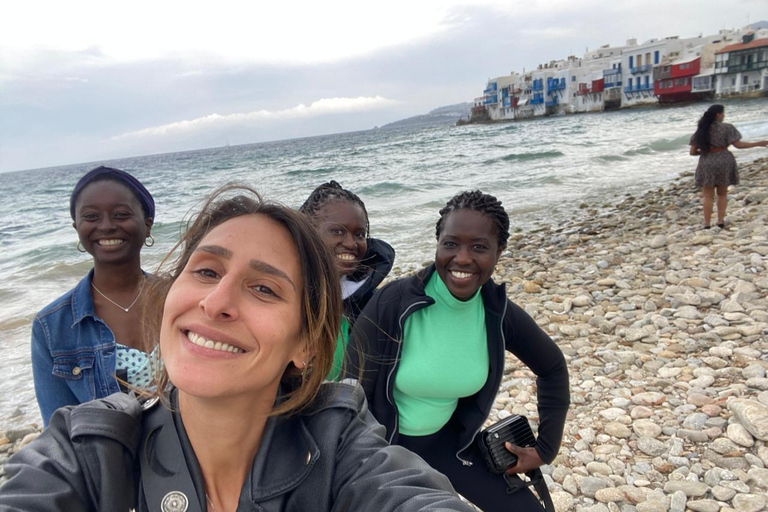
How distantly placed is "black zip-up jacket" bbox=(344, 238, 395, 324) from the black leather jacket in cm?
123

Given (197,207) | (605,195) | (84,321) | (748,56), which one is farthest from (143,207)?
(748,56)

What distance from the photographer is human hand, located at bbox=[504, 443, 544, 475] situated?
244cm

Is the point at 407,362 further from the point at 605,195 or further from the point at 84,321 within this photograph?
the point at 605,195

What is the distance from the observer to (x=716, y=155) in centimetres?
812

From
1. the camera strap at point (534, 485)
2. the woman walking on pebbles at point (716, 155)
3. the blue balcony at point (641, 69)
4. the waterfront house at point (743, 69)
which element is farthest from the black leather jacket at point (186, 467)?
the blue balcony at point (641, 69)

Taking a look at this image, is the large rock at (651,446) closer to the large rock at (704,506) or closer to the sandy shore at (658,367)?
the sandy shore at (658,367)

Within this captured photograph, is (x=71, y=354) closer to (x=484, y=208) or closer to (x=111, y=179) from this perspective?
Answer: (x=111, y=179)

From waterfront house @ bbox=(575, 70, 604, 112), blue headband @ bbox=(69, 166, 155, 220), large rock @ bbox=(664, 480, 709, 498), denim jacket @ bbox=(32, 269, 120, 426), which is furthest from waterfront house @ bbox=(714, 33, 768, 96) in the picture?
denim jacket @ bbox=(32, 269, 120, 426)

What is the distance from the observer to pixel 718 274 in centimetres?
612

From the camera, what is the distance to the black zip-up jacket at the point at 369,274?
278 cm

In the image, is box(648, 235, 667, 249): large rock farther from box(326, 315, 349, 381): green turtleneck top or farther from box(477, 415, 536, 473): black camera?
box(326, 315, 349, 381): green turtleneck top

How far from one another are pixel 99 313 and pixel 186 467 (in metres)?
1.53

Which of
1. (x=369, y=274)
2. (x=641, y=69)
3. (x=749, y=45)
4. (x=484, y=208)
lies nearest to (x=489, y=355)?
(x=484, y=208)

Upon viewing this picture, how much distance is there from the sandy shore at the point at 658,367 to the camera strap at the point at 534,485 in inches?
22.9
